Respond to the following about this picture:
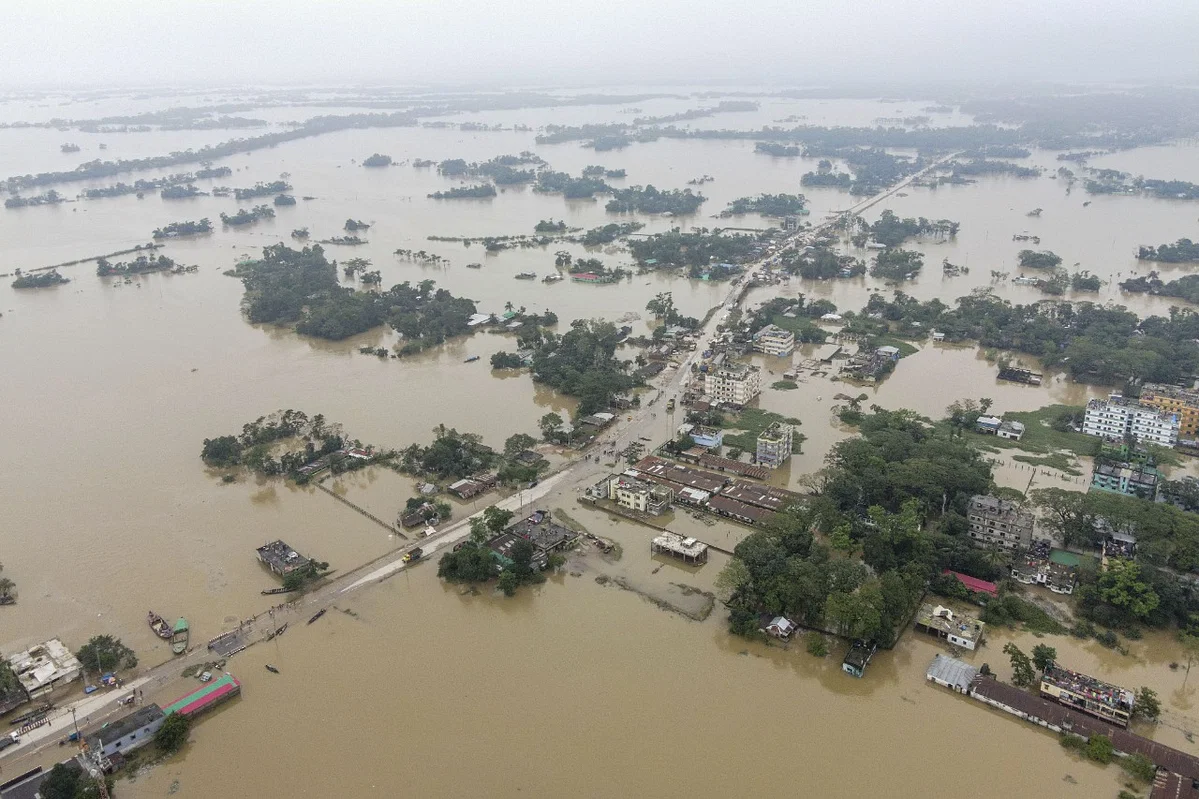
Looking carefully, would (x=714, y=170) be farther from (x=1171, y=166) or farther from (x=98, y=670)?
(x=98, y=670)

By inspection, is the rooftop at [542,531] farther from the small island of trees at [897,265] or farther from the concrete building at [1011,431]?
the small island of trees at [897,265]

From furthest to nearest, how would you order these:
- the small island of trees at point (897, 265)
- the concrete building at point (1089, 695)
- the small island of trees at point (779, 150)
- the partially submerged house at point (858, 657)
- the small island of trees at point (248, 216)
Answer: the small island of trees at point (779, 150)
the small island of trees at point (248, 216)
the small island of trees at point (897, 265)
the partially submerged house at point (858, 657)
the concrete building at point (1089, 695)

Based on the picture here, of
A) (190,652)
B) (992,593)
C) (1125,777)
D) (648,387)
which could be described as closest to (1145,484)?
(992,593)

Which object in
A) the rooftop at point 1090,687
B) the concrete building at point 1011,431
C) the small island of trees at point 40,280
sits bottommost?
the small island of trees at point 40,280

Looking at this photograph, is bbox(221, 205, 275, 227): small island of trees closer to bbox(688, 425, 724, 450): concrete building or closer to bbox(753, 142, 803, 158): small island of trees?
bbox(688, 425, 724, 450): concrete building

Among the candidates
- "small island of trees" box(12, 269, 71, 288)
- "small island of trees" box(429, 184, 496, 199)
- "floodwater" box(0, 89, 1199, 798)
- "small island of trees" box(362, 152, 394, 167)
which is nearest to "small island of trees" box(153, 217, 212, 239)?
"small island of trees" box(12, 269, 71, 288)

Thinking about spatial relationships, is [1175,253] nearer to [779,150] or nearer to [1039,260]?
[1039,260]

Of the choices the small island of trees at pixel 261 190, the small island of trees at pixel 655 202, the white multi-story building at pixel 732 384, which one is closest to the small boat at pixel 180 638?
the white multi-story building at pixel 732 384
